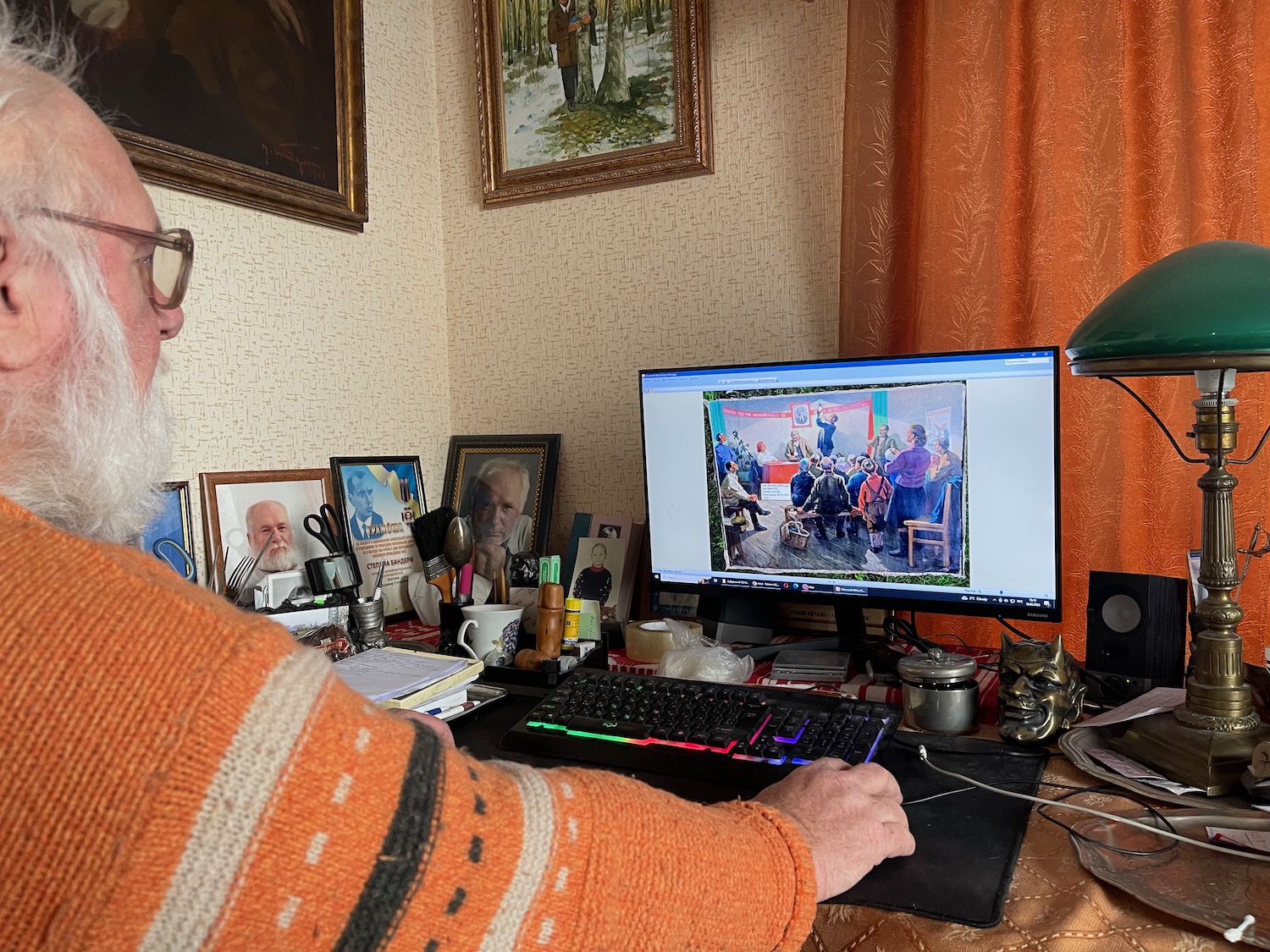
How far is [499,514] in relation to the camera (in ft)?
6.21

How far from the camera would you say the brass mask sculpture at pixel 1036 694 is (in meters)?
1.02

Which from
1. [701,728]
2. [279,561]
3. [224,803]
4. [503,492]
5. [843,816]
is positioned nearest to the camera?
[224,803]

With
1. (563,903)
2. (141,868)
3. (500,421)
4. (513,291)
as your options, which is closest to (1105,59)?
(513,291)

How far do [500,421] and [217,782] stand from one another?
162 centimetres

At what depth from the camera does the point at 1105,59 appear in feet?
4.51

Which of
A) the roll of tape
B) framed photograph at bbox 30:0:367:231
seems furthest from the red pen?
framed photograph at bbox 30:0:367:231

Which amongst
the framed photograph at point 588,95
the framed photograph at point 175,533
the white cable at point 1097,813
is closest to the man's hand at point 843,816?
the white cable at point 1097,813

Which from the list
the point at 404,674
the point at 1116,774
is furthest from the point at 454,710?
the point at 1116,774

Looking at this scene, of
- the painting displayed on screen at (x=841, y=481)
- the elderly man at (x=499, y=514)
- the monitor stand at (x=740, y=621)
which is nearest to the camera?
the painting displayed on screen at (x=841, y=481)

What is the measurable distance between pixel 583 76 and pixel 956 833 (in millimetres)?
1570

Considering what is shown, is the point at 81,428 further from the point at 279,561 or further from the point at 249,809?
the point at 279,561

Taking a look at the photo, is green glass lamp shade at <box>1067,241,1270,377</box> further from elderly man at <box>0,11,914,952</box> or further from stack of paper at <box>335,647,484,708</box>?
stack of paper at <box>335,647,484,708</box>

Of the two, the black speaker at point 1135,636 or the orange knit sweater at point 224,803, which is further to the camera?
the black speaker at point 1135,636

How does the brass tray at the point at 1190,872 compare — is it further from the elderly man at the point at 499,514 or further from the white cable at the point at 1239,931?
the elderly man at the point at 499,514
